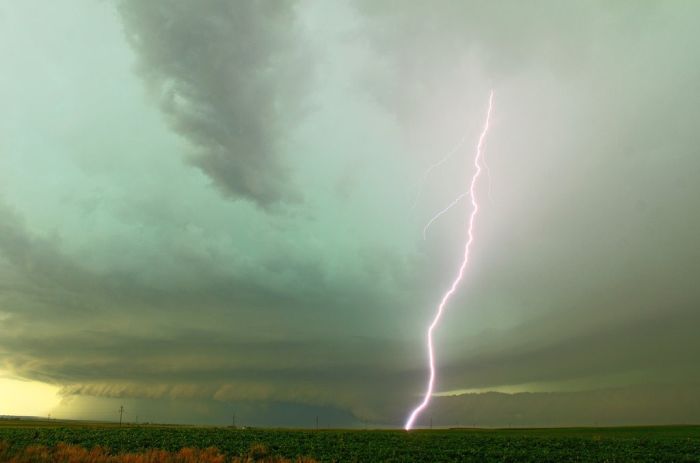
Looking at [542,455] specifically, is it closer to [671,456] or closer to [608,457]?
[608,457]

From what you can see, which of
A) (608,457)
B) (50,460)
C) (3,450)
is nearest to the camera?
(50,460)

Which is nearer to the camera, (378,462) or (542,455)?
(378,462)

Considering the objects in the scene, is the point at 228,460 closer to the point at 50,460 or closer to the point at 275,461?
the point at 275,461

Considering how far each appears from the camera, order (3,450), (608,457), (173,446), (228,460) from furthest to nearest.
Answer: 1. (173,446)
2. (608,457)
3. (228,460)
4. (3,450)

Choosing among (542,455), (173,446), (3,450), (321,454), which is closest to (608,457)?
(542,455)

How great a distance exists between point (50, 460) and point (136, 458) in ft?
14.1

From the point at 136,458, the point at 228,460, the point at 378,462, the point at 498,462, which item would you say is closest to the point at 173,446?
the point at 228,460

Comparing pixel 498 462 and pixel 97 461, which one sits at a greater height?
pixel 97 461

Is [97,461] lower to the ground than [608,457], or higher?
higher

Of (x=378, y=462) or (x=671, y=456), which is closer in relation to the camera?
(x=378, y=462)

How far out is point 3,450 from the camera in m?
25.9

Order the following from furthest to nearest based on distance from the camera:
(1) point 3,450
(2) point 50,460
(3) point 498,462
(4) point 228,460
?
(3) point 498,462, (4) point 228,460, (1) point 3,450, (2) point 50,460

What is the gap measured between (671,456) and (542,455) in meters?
10.4

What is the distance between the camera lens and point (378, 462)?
3175 cm
